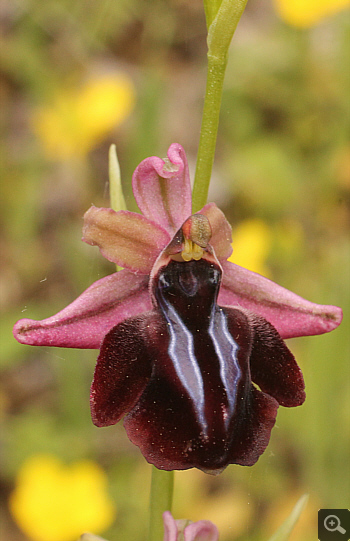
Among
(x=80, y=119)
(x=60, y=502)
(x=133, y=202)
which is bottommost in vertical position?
(x=60, y=502)

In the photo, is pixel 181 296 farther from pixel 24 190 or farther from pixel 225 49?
pixel 24 190

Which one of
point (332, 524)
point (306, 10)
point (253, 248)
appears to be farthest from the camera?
point (306, 10)

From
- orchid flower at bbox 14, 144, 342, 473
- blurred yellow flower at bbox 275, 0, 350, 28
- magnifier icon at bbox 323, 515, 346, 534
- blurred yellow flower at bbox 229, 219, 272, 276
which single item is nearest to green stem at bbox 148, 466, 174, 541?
orchid flower at bbox 14, 144, 342, 473

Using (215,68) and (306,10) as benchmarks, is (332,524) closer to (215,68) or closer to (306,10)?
(215,68)

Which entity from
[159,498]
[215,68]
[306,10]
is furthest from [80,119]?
[159,498]

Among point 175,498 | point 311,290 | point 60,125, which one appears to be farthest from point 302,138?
point 175,498

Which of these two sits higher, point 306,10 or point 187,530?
point 306,10
